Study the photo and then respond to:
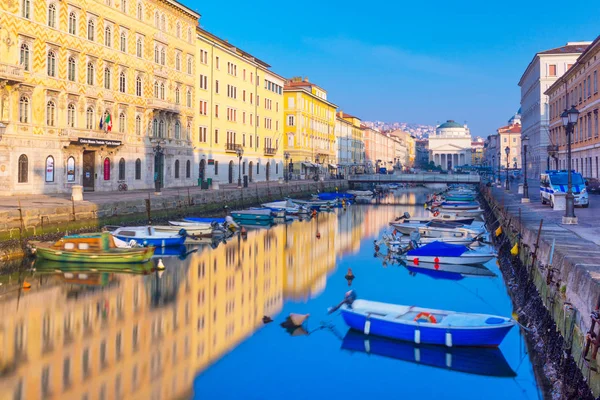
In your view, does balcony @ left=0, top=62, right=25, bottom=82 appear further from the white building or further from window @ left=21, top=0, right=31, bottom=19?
the white building

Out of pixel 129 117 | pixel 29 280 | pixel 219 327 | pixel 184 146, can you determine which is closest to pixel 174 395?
pixel 219 327

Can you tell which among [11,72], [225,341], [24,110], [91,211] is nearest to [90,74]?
[24,110]

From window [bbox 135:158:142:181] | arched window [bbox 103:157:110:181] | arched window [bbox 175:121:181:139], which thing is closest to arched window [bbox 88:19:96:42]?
arched window [bbox 103:157:110:181]

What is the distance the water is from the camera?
43.7 feet

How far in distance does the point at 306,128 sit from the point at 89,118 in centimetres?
5549

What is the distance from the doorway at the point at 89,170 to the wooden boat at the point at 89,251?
19684 mm

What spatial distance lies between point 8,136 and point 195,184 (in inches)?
1077

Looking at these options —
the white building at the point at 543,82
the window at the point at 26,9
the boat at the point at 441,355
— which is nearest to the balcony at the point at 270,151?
the white building at the point at 543,82

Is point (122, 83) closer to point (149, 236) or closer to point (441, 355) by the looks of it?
point (149, 236)

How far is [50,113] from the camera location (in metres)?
41.2

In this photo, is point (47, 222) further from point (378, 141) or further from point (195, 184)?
point (378, 141)

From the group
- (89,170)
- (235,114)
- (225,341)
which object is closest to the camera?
(225,341)

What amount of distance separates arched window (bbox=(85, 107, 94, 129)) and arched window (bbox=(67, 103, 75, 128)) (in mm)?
1443

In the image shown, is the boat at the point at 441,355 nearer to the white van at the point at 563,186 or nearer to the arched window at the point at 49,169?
the white van at the point at 563,186
